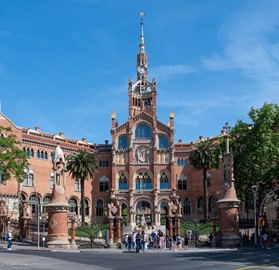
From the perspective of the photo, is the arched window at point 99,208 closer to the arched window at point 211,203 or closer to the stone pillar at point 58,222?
the arched window at point 211,203

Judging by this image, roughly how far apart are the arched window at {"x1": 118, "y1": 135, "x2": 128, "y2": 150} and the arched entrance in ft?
32.7

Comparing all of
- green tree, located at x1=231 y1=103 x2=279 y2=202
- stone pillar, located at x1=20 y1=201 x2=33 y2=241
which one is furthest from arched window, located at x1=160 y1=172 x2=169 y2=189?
stone pillar, located at x1=20 y1=201 x2=33 y2=241

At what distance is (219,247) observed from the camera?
158ft

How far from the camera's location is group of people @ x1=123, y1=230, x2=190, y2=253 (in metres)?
43.7

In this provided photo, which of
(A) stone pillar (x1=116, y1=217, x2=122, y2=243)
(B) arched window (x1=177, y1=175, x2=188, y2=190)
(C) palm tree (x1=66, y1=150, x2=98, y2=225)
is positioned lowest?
(A) stone pillar (x1=116, y1=217, x2=122, y2=243)

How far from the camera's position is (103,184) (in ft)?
321

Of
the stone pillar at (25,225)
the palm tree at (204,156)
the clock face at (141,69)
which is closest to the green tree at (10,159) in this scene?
the stone pillar at (25,225)

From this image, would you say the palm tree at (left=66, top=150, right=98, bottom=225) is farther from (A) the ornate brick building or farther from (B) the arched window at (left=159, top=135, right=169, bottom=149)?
(B) the arched window at (left=159, top=135, right=169, bottom=149)

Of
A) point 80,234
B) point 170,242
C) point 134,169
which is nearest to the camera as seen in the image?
point 170,242

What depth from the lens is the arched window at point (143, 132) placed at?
318 feet

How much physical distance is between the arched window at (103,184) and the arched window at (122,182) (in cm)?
288

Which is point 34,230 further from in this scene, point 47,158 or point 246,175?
point 47,158

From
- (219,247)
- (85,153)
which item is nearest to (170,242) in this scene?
(219,247)

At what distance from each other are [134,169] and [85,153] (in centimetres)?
1410
